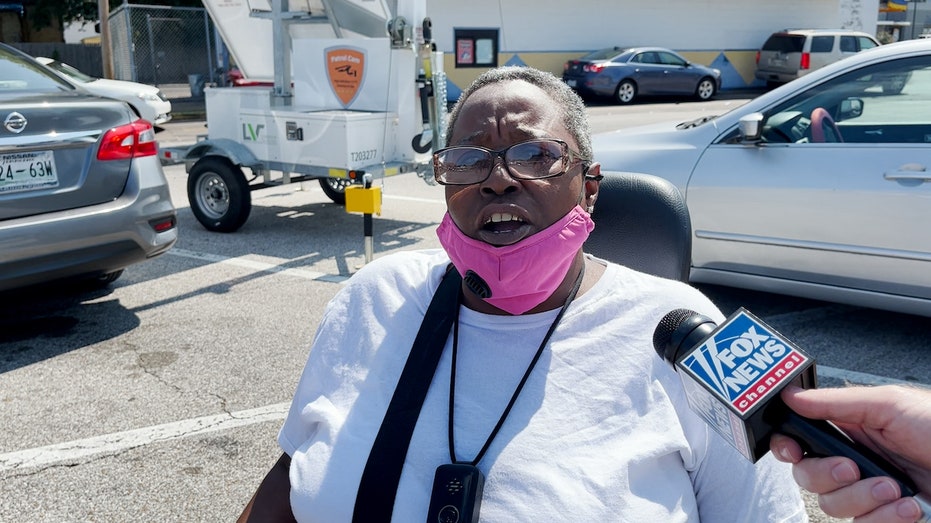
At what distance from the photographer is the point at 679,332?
134cm

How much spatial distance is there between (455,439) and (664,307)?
538 millimetres

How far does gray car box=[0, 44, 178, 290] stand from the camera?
180 inches

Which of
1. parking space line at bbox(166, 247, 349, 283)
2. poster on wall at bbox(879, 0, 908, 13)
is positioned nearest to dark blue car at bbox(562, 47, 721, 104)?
parking space line at bbox(166, 247, 349, 283)

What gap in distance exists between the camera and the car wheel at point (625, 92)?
23664 millimetres

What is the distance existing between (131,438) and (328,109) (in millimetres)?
4771

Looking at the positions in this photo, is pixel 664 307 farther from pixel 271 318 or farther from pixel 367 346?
pixel 271 318

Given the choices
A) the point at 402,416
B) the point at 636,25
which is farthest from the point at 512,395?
the point at 636,25

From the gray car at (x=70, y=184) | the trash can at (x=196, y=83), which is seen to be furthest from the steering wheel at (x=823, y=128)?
the trash can at (x=196, y=83)

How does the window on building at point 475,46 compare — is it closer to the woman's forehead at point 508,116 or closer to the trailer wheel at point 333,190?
the trailer wheel at point 333,190

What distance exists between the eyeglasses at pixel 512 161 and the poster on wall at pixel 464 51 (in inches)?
934

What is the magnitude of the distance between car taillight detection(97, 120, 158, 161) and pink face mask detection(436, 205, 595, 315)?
3.63 m

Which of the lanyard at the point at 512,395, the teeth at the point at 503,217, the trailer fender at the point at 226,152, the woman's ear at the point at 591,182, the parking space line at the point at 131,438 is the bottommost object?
the parking space line at the point at 131,438

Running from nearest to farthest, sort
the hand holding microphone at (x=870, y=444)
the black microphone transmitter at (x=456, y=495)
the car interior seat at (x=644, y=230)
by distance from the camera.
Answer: the hand holding microphone at (x=870, y=444) → the black microphone transmitter at (x=456, y=495) → the car interior seat at (x=644, y=230)

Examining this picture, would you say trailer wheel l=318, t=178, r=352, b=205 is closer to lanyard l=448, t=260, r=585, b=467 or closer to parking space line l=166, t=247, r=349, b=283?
parking space line l=166, t=247, r=349, b=283
